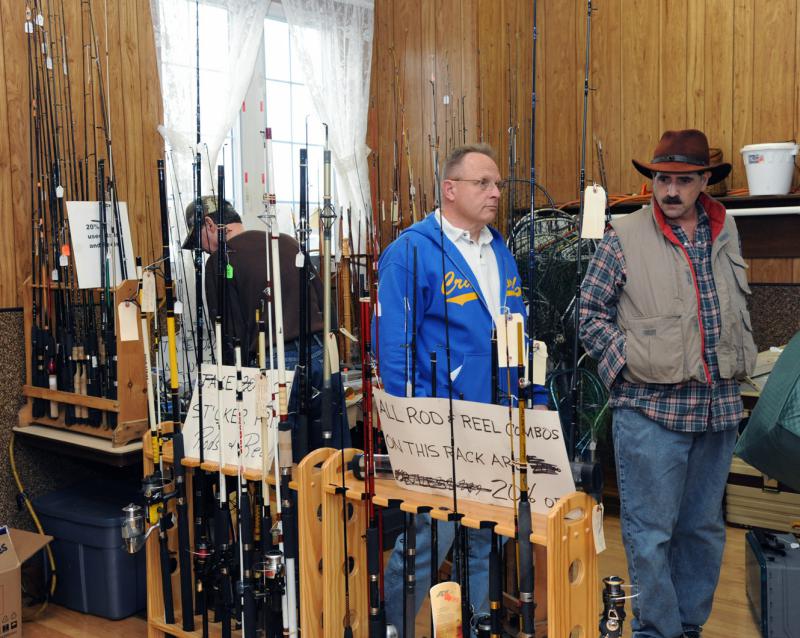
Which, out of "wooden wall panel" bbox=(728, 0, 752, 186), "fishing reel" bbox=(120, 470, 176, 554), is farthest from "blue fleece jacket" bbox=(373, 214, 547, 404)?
"wooden wall panel" bbox=(728, 0, 752, 186)

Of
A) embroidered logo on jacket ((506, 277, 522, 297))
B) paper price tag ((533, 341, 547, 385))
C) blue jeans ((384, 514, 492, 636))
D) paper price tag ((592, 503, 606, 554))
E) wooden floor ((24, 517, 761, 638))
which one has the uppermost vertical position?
embroidered logo on jacket ((506, 277, 522, 297))

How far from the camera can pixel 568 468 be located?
164cm

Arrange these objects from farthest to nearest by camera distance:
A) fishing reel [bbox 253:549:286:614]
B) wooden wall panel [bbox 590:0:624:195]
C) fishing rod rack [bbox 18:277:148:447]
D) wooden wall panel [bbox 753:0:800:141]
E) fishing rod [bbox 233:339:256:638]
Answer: wooden wall panel [bbox 590:0:624:195] → wooden wall panel [bbox 753:0:800:141] → fishing rod rack [bbox 18:277:148:447] → fishing rod [bbox 233:339:256:638] → fishing reel [bbox 253:549:286:614]

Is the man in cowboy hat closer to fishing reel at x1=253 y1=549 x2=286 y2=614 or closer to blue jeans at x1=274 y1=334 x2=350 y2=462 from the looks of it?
blue jeans at x1=274 y1=334 x2=350 y2=462

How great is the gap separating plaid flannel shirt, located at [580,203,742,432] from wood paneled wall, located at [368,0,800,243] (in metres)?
1.49

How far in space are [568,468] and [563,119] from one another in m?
3.42

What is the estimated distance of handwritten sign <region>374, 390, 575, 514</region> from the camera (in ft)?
5.41

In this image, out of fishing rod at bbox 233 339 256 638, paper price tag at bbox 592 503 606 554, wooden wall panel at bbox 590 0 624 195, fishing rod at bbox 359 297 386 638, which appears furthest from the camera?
wooden wall panel at bbox 590 0 624 195

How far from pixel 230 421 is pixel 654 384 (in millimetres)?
1160

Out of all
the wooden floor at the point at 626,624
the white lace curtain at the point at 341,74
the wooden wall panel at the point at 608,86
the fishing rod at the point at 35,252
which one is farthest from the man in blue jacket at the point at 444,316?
the white lace curtain at the point at 341,74

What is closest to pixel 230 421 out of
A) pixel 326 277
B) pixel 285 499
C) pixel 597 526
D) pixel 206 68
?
pixel 285 499

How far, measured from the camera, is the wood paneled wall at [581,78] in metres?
4.00

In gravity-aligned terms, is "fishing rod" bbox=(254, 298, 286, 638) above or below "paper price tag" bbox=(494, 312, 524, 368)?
below

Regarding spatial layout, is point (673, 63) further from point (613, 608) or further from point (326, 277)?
point (613, 608)
